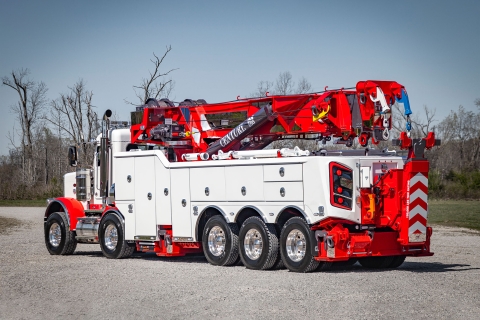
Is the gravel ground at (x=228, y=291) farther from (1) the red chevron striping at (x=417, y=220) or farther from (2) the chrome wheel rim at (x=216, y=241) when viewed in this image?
(1) the red chevron striping at (x=417, y=220)

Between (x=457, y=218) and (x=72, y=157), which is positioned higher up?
(x=72, y=157)

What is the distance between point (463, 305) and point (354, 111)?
20.2ft

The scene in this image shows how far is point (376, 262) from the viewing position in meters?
18.1

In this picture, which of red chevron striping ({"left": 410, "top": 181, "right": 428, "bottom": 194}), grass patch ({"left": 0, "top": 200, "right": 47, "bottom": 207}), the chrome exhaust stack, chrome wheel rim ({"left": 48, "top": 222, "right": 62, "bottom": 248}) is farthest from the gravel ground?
grass patch ({"left": 0, "top": 200, "right": 47, "bottom": 207})

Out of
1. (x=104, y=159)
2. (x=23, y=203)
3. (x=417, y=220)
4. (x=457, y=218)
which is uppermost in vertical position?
(x=104, y=159)

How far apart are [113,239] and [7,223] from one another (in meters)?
20.5

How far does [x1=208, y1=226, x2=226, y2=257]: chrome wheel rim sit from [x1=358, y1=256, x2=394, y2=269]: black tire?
10.3ft

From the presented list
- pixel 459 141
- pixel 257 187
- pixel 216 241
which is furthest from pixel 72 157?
pixel 459 141

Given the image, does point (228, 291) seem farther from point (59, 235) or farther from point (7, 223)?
point (7, 223)

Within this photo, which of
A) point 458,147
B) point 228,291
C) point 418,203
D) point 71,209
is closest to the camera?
point 228,291

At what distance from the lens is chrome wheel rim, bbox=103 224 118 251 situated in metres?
21.5

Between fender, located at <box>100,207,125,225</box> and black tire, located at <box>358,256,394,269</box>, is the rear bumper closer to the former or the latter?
black tire, located at <box>358,256,394,269</box>

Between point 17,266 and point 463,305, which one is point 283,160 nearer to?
point 463,305

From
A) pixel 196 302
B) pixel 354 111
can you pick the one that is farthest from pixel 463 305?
pixel 354 111
